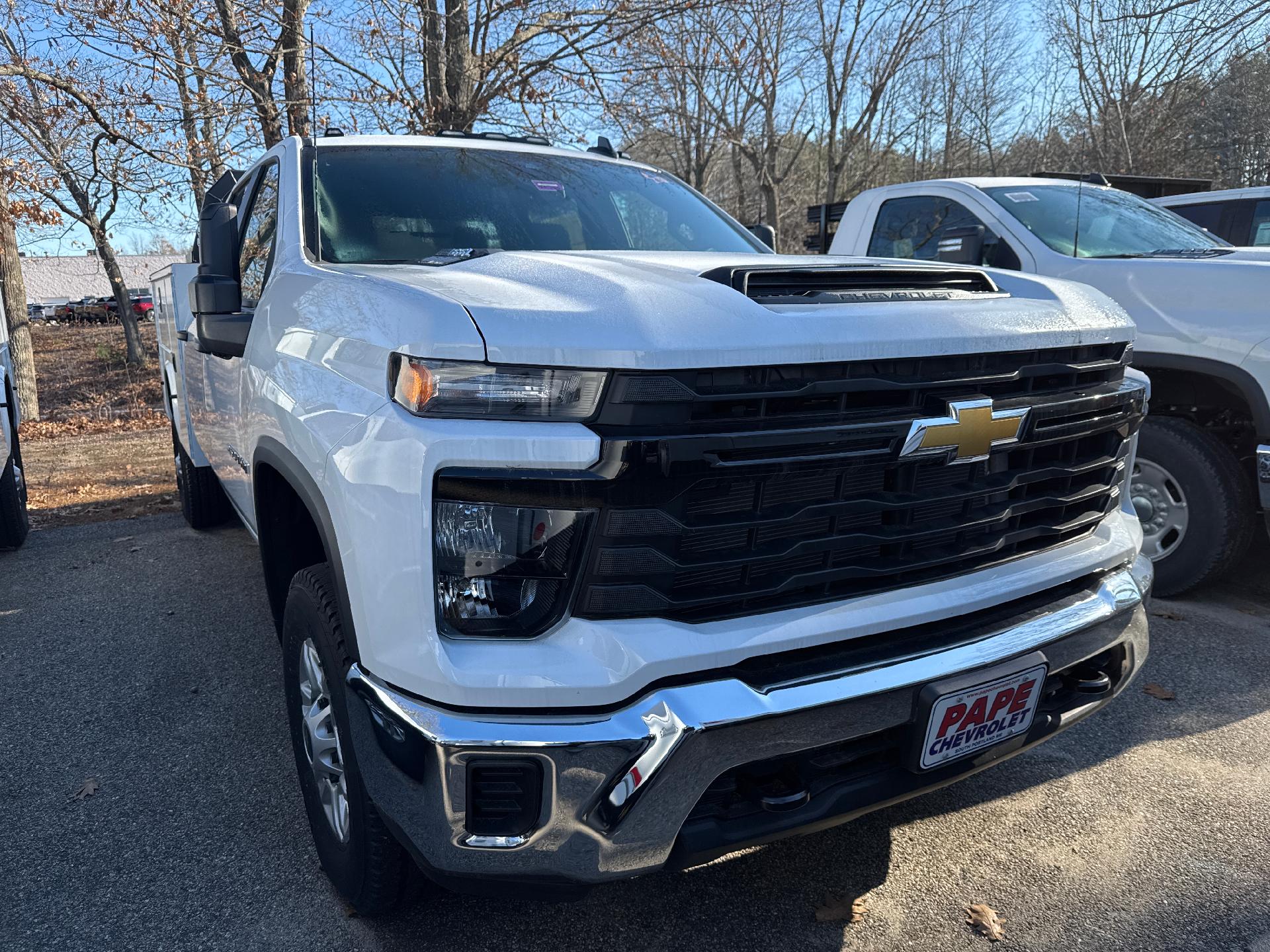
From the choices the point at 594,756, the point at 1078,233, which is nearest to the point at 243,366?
the point at 594,756

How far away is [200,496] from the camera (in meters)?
5.98

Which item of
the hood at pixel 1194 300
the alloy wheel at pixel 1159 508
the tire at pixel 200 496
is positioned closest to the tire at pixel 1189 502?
the alloy wheel at pixel 1159 508

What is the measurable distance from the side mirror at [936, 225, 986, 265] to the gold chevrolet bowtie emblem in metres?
3.07

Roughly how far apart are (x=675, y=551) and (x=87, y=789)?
2.42 m

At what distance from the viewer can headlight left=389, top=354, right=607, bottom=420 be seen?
1659 millimetres

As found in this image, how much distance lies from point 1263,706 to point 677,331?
3.09m

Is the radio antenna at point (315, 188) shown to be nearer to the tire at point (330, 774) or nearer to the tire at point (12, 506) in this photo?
the tire at point (330, 774)

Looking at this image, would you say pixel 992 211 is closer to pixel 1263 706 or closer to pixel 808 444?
pixel 1263 706

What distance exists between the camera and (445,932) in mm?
2234

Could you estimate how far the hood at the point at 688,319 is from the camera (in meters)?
1.66

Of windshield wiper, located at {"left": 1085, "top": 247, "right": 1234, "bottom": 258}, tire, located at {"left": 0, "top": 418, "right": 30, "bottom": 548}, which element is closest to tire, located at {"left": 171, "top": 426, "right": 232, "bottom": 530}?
tire, located at {"left": 0, "top": 418, "right": 30, "bottom": 548}

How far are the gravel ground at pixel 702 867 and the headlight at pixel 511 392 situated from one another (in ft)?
4.02

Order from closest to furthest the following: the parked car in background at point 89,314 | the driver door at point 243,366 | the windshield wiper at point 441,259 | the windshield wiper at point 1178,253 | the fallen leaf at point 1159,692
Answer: the windshield wiper at point 441,259 → the driver door at point 243,366 → the fallen leaf at point 1159,692 → the windshield wiper at point 1178,253 → the parked car in background at point 89,314

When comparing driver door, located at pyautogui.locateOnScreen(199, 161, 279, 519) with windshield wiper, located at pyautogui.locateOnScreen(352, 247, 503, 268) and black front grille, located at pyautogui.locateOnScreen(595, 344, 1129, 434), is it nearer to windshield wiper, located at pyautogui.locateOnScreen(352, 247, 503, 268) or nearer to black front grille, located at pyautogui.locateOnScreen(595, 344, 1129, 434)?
windshield wiper, located at pyautogui.locateOnScreen(352, 247, 503, 268)
